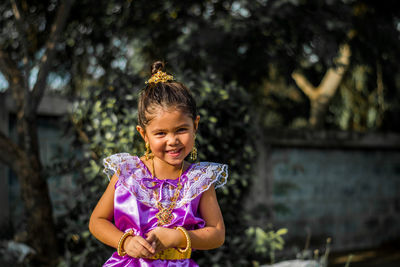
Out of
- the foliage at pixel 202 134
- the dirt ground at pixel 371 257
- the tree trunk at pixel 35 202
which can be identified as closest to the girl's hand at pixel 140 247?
the foliage at pixel 202 134

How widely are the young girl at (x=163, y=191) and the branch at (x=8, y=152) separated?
1.91 meters

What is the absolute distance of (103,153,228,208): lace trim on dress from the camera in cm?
193

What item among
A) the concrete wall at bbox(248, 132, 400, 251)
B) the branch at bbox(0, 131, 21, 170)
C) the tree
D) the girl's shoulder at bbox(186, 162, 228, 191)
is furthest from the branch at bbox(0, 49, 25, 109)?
the concrete wall at bbox(248, 132, 400, 251)

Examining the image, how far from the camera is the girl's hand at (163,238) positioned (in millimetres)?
1701

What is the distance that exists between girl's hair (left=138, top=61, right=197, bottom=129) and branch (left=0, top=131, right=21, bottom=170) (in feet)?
6.67

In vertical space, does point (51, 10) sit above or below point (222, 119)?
above

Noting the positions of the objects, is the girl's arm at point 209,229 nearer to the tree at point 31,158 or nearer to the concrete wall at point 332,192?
the tree at point 31,158

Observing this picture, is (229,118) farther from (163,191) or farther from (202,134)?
(163,191)

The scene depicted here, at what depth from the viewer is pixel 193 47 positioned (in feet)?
16.3

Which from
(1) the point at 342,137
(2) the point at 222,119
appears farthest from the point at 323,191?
(2) the point at 222,119

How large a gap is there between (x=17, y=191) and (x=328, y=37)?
3.57 meters

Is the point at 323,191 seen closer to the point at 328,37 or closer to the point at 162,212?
the point at 328,37

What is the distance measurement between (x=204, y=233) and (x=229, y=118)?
1619 millimetres

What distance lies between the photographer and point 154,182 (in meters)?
1.97
